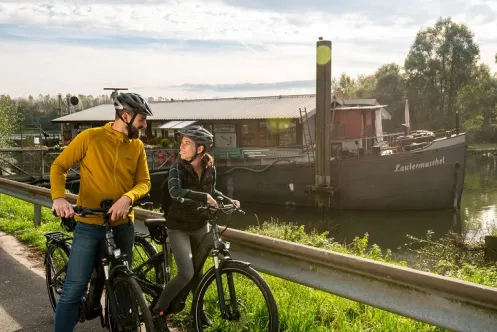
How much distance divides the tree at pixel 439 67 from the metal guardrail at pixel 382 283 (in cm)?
6180

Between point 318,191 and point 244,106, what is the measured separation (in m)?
15.1

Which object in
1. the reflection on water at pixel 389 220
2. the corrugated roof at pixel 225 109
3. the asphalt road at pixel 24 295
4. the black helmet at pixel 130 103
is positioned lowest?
the reflection on water at pixel 389 220

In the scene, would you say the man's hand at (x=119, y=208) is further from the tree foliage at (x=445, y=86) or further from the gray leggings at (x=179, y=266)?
the tree foliage at (x=445, y=86)

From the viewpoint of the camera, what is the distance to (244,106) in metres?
34.9

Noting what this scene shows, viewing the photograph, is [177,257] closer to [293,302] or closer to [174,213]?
[174,213]

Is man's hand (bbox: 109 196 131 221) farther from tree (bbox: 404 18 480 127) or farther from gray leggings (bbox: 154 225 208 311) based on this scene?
tree (bbox: 404 18 480 127)

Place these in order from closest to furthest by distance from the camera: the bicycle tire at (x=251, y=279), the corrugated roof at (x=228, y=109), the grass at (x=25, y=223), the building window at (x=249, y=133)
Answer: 1. the bicycle tire at (x=251, y=279)
2. the grass at (x=25, y=223)
3. the corrugated roof at (x=228, y=109)
4. the building window at (x=249, y=133)

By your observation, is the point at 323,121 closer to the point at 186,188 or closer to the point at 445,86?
the point at 186,188

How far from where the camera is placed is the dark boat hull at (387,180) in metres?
24.3

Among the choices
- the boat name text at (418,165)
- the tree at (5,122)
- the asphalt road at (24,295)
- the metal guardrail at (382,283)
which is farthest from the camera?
the tree at (5,122)

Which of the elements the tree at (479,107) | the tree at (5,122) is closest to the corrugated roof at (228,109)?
the tree at (5,122)

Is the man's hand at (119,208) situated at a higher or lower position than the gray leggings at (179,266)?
higher

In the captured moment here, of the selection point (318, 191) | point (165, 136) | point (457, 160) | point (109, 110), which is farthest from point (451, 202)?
point (109, 110)

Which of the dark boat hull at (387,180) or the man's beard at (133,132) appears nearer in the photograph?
the man's beard at (133,132)
